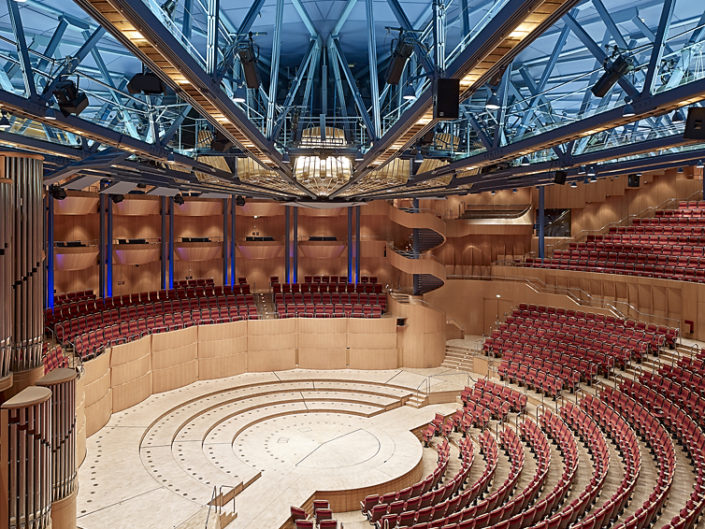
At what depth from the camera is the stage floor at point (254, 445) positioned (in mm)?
10062

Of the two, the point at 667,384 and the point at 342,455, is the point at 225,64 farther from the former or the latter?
the point at 667,384

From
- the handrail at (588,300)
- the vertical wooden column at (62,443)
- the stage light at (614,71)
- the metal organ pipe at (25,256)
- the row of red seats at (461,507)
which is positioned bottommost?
the row of red seats at (461,507)

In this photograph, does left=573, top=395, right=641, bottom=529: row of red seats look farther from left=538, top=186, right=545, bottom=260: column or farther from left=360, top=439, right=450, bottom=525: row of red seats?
left=538, top=186, right=545, bottom=260: column

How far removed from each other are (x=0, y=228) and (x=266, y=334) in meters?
12.3

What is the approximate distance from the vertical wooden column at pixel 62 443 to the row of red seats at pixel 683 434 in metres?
8.11

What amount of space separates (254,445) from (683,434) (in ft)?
30.8

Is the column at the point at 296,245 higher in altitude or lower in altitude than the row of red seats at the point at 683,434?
higher

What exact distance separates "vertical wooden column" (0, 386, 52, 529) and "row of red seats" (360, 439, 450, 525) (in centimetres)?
524

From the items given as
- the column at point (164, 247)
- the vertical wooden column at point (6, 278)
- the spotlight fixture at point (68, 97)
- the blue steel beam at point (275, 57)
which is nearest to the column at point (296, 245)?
the column at point (164, 247)

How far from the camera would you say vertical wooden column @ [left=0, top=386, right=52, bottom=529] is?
6.60 meters

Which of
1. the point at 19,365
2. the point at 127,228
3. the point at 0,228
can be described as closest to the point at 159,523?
the point at 19,365

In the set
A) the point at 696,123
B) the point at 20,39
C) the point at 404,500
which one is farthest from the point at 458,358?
the point at 20,39

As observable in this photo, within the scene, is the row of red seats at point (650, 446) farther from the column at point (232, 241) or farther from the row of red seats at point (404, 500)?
the column at point (232, 241)

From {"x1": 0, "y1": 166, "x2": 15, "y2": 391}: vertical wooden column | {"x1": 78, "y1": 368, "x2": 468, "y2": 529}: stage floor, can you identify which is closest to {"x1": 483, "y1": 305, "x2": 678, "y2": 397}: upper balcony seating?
{"x1": 78, "y1": 368, "x2": 468, "y2": 529}: stage floor
